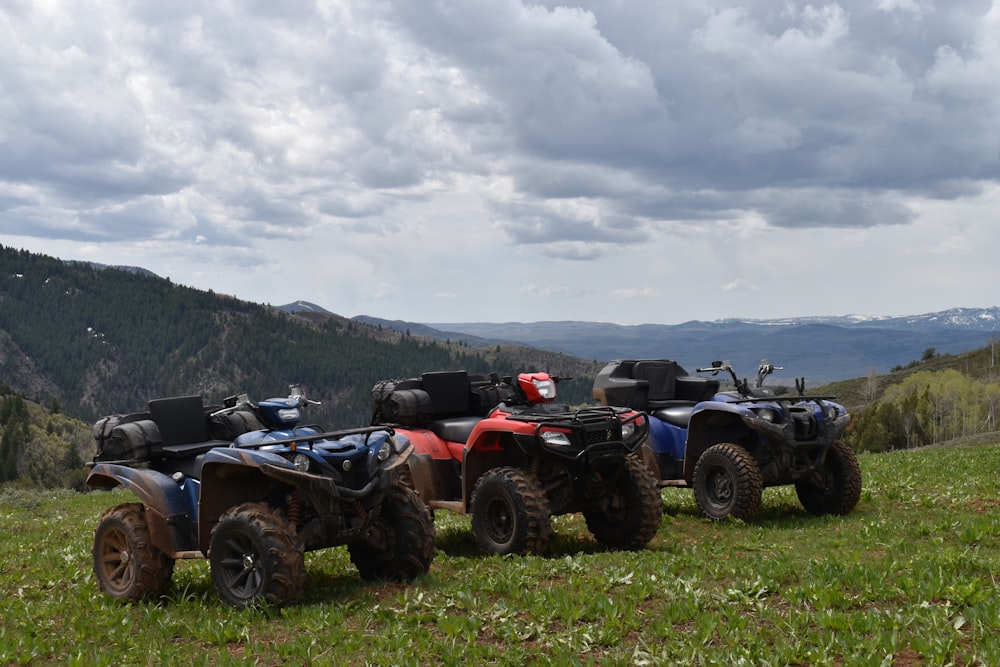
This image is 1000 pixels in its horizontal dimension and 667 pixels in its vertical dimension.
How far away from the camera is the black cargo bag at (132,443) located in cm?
1082

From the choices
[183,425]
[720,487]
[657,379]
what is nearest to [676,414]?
[657,379]

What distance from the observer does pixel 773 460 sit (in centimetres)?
1435

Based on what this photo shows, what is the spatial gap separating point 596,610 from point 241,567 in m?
3.61

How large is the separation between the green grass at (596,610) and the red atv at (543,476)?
43 centimetres

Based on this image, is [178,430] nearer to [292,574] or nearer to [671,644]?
[292,574]

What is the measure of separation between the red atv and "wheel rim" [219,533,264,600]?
2.03 m

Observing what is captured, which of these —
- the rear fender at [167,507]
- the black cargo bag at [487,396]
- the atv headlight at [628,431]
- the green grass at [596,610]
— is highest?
the black cargo bag at [487,396]

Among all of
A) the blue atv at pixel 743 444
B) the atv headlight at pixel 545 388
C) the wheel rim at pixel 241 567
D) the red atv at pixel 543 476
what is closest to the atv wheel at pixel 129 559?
the wheel rim at pixel 241 567

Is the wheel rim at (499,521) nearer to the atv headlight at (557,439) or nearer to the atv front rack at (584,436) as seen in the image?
the atv front rack at (584,436)

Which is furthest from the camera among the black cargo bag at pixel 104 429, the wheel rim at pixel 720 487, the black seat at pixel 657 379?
the black seat at pixel 657 379

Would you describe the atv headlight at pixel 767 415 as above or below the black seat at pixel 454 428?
above

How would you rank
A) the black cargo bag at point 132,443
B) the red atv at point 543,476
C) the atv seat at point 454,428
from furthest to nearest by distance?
the atv seat at point 454,428 < the red atv at point 543,476 < the black cargo bag at point 132,443

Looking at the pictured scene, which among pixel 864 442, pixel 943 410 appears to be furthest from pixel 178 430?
pixel 943 410

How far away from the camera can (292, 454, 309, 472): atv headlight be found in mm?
9328
